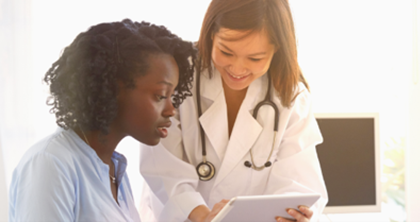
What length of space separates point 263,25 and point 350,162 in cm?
82

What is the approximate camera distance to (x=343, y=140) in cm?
158

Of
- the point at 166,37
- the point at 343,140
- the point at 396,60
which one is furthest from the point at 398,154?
the point at 166,37

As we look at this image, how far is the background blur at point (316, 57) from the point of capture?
65 centimetres

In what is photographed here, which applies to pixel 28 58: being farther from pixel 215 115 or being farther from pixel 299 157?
pixel 299 157

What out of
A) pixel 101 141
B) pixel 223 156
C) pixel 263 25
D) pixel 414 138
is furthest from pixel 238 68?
pixel 414 138

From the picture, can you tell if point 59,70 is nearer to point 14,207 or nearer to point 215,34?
point 14,207

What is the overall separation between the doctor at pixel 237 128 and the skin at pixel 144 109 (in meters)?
0.31

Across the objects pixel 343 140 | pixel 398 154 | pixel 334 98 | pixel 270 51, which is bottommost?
pixel 398 154

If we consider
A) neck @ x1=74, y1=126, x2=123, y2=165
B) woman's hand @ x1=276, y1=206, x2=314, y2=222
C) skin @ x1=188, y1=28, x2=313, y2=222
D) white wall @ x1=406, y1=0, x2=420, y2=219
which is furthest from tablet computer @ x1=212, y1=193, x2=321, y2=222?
white wall @ x1=406, y1=0, x2=420, y2=219

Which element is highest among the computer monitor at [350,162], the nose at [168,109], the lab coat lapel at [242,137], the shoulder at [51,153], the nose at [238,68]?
the nose at [238,68]

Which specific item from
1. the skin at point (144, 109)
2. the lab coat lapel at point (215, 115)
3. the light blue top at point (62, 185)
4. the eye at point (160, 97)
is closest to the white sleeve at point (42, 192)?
the light blue top at point (62, 185)

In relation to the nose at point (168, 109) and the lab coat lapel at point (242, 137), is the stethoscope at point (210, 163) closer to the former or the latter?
the lab coat lapel at point (242, 137)

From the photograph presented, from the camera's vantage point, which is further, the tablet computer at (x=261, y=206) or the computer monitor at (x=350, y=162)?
the computer monitor at (x=350, y=162)

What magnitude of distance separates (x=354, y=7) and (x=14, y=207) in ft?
3.87
